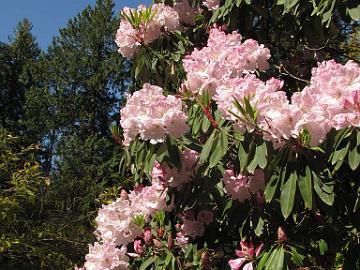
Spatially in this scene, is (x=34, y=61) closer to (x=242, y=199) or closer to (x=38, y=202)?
(x=38, y=202)

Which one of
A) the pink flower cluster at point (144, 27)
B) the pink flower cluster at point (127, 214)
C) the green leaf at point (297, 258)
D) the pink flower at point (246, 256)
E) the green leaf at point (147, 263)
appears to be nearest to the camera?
the green leaf at point (297, 258)

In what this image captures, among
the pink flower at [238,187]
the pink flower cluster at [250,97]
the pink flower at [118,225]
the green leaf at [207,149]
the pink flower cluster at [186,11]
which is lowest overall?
the pink flower at [118,225]

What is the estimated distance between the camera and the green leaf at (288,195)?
1.71 meters

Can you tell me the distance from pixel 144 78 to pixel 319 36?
2.95 ft

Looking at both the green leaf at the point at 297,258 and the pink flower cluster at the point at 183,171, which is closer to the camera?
the green leaf at the point at 297,258

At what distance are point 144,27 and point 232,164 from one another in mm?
929

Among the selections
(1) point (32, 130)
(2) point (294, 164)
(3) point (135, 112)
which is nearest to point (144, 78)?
(3) point (135, 112)

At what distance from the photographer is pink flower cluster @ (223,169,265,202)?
82.4 inches

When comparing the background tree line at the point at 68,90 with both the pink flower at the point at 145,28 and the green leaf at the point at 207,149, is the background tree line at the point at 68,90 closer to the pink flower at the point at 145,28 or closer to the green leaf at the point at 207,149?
the pink flower at the point at 145,28

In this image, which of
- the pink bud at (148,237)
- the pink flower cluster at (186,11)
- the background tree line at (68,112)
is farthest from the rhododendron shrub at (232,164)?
the background tree line at (68,112)

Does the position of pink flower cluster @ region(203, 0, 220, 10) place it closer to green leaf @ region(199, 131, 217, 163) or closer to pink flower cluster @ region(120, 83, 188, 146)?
pink flower cluster @ region(120, 83, 188, 146)

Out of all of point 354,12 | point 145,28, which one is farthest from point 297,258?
point 145,28

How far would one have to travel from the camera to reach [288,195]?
1.73 metres

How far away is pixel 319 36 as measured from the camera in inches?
104
